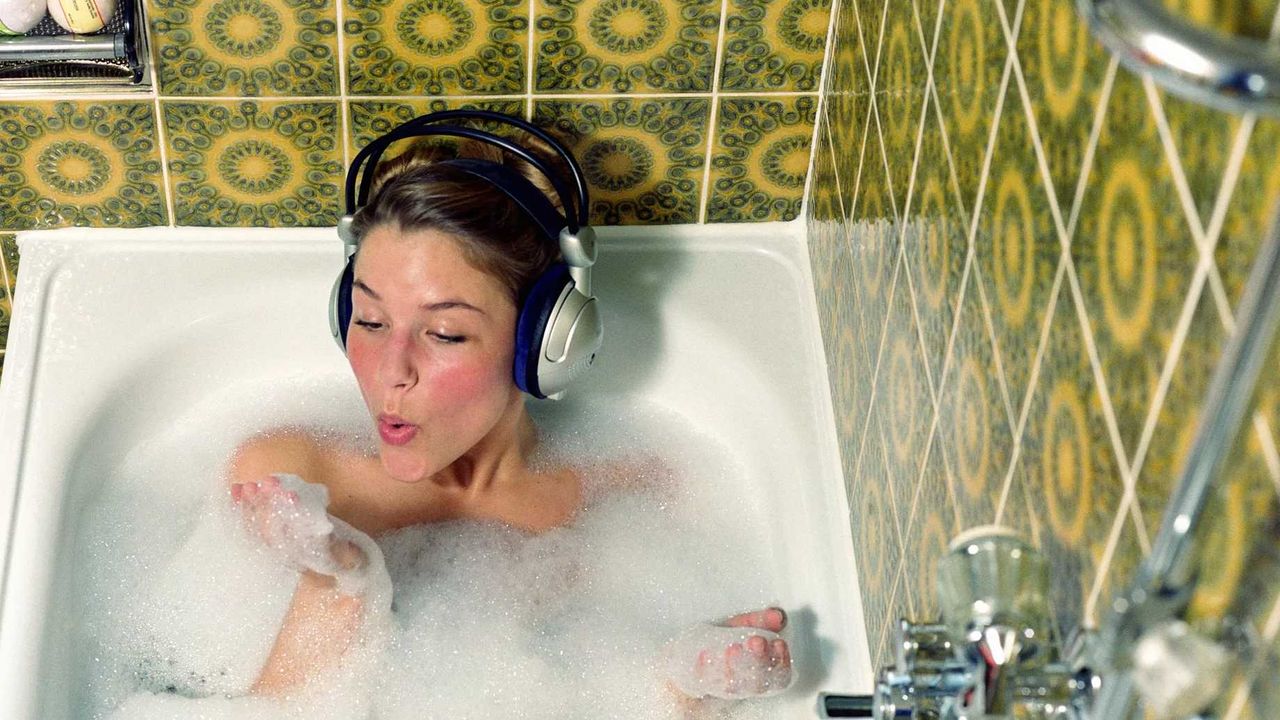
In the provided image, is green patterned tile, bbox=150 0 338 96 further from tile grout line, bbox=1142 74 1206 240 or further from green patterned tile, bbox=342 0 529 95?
tile grout line, bbox=1142 74 1206 240

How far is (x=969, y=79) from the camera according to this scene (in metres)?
1.09

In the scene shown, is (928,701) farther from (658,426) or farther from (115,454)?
(115,454)

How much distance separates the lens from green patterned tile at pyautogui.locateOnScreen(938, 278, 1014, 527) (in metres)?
1.02

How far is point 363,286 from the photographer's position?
153 cm

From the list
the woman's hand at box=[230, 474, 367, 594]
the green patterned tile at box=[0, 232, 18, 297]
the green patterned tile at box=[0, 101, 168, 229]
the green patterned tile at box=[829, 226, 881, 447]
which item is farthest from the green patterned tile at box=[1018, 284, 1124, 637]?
the green patterned tile at box=[0, 232, 18, 297]

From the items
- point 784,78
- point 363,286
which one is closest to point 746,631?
point 363,286

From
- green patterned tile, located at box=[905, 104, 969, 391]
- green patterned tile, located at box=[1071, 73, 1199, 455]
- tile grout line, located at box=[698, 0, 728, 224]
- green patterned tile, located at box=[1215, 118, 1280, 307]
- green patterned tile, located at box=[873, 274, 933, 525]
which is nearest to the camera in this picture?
green patterned tile, located at box=[1215, 118, 1280, 307]

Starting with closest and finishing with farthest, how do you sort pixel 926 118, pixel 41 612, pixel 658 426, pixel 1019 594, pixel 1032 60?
pixel 1019 594 < pixel 1032 60 < pixel 926 118 < pixel 41 612 < pixel 658 426

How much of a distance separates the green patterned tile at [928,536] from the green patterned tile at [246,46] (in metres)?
0.88

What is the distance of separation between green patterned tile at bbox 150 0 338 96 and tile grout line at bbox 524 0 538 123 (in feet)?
0.72

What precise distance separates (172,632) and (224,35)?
667 millimetres

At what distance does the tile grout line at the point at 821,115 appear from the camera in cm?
170

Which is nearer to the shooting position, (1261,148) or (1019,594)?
(1261,148)

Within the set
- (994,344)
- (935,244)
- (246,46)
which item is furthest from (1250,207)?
(246,46)
